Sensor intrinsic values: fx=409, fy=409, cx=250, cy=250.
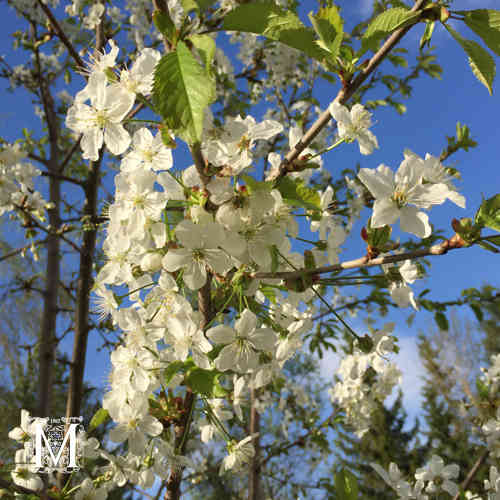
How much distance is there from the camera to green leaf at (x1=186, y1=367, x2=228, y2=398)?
2.52 feet

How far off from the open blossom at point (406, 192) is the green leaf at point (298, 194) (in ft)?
0.29

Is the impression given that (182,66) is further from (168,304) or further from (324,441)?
(324,441)

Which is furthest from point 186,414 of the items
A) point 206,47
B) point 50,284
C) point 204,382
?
point 50,284

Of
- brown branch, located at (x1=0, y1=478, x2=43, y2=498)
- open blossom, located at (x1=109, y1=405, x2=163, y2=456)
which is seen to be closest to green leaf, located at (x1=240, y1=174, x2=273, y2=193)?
open blossom, located at (x1=109, y1=405, x2=163, y2=456)

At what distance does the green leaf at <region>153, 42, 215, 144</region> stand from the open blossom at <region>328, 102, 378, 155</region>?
0.36 m

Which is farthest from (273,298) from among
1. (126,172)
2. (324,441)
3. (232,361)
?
(324,441)

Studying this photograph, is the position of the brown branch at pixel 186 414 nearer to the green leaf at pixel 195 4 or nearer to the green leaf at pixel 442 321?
the green leaf at pixel 195 4

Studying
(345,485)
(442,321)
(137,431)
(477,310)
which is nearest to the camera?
(345,485)

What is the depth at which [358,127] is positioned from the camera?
35.6 inches

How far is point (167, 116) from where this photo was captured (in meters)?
0.54

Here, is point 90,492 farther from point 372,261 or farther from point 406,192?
point 406,192

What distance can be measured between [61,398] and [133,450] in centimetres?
993

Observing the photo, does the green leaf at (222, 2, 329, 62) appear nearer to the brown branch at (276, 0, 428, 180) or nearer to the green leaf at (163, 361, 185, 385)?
the brown branch at (276, 0, 428, 180)

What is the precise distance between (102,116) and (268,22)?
1.29ft
